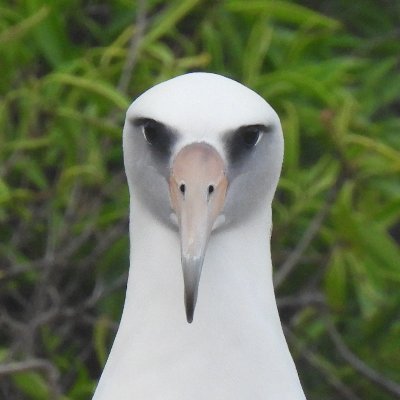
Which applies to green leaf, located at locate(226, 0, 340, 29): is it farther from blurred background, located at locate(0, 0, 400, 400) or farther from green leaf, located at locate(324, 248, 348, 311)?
green leaf, located at locate(324, 248, 348, 311)

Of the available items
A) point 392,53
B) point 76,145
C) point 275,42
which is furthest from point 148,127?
point 392,53

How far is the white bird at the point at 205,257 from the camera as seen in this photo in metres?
2.28

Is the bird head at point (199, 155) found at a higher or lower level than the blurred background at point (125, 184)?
lower

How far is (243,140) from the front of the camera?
2.32 metres

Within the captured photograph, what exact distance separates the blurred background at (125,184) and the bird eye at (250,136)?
951mm

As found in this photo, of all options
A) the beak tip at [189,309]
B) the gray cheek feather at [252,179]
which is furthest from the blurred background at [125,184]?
the beak tip at [189,309]

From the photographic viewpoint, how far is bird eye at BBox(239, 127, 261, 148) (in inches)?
90.8

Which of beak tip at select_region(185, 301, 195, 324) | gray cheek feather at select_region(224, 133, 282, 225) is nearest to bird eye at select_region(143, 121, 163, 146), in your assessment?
gray cheek feather at select_region(224, 133, 282, 225)

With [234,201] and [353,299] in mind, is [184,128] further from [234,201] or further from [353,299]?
[353,299]

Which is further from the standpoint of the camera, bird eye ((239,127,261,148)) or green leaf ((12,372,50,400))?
green leaf ((12,372,50,400))

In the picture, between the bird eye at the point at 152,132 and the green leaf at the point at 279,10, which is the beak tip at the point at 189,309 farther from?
the green leaf at the point at 279,10

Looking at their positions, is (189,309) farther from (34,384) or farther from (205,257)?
(34,384)

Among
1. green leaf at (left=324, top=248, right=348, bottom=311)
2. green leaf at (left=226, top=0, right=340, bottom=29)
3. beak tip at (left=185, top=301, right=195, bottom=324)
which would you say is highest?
green leaf at (left=226, top=0, right=340, bottom=29)

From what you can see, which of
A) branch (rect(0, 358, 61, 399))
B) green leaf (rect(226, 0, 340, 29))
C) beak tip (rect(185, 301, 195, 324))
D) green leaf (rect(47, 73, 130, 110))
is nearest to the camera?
beak tip (rect(185, 301, 195, 324))
